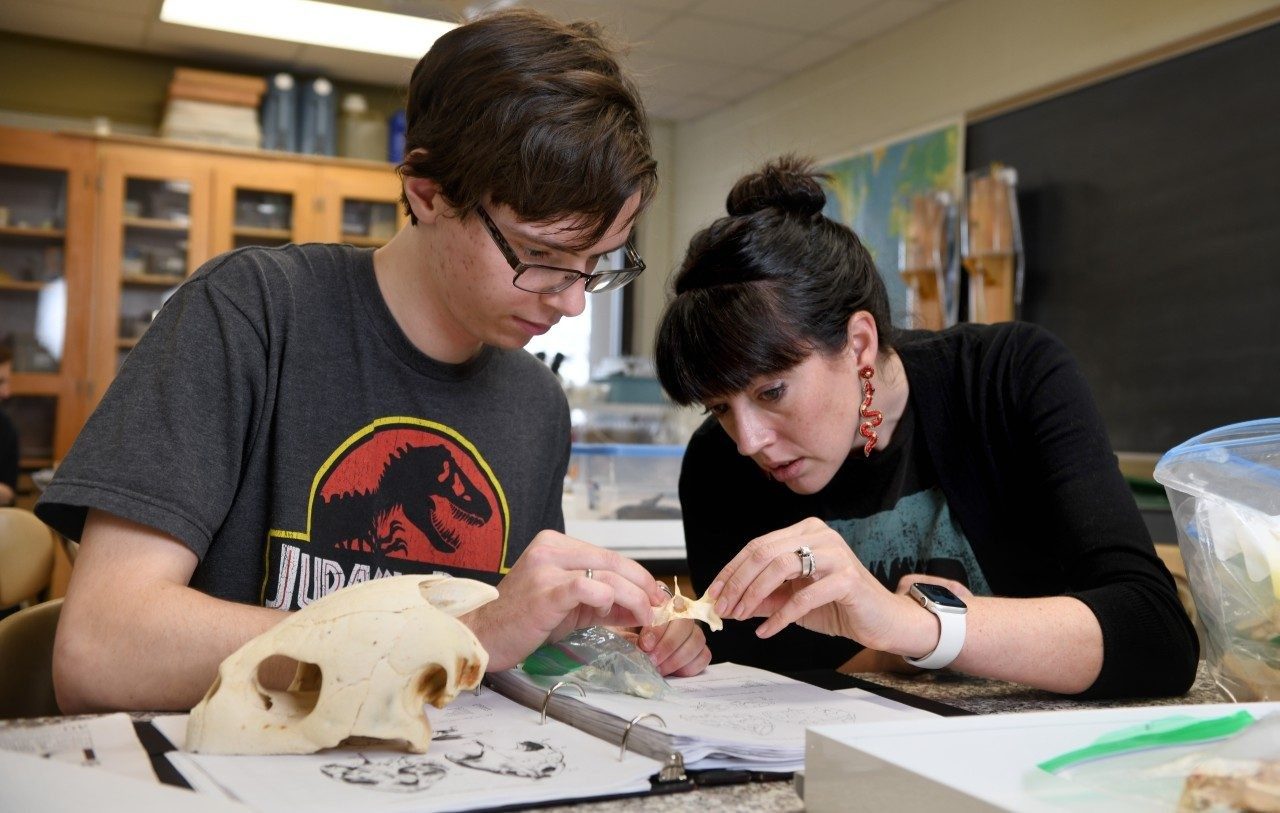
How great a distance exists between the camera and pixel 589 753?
0.80 m

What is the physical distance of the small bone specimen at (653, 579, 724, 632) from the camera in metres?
1.05

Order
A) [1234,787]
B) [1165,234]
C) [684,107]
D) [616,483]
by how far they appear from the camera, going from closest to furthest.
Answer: [1234,787], [616,483], [1165,234], [684,107]

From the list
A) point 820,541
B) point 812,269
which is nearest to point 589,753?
point 820,541

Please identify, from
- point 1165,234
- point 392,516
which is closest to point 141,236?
point 1165,234

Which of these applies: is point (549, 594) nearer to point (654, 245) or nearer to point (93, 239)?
point (93, 239)

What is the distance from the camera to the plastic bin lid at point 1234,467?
1003 mm

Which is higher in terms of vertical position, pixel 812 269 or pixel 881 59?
pixel 881 59

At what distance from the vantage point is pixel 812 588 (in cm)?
104

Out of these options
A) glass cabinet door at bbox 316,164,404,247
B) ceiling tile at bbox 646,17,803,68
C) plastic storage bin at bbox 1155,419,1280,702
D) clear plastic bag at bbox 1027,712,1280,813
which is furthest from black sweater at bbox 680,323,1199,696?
glass cabinet door at bbox 316,164,404,247

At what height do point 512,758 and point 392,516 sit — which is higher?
point 392,516

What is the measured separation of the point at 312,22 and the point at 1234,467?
410 cm

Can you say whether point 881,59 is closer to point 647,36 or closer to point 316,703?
point 647,36

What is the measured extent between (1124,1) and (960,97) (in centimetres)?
77

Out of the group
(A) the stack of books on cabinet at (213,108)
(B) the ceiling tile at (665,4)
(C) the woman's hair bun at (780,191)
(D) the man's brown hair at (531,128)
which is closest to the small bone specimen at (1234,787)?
(D) the man's brown hair at (531,128)
